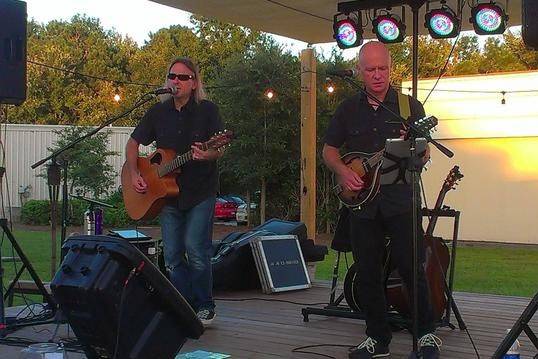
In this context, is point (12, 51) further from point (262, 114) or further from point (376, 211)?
point (262, 114)

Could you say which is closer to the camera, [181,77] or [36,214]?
[181,77]

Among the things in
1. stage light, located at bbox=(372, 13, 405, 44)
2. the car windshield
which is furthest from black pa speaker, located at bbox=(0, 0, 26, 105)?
the car windshield

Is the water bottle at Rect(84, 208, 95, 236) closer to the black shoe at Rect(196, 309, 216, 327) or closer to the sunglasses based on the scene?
the black shoe at Rect(196, 309, 216, 327)

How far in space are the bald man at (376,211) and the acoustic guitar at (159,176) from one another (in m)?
0.80

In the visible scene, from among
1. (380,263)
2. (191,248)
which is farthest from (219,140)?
(380,263)

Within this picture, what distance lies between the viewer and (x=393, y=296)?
4418 millimetres

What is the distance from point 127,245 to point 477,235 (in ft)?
47.6

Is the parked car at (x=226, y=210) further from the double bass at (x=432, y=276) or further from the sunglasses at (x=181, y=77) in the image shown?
the sunglasses at (x=181, y=77)

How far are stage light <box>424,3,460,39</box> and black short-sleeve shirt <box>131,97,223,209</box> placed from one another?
2.94 metres

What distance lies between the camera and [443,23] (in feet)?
21.3

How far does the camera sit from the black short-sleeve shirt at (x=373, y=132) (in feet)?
11.8

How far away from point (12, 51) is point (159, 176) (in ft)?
4.01

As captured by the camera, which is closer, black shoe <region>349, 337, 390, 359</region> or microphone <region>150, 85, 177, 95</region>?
black shoe <region>349, 337, 390, 359</region>

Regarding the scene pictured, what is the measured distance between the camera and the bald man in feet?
11.8
